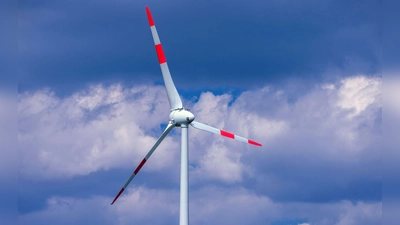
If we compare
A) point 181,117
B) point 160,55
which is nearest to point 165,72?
point 160,55

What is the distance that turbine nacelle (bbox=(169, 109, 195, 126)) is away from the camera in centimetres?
11344

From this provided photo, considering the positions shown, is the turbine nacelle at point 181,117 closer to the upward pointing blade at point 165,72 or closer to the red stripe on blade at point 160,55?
the upward pointing blade at point 165,72

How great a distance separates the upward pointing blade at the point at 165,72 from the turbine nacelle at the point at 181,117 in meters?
1.19

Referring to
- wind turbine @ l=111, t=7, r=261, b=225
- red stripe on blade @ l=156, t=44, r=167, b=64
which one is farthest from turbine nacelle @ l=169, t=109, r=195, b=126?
red stripe on blade @ l=156, t=44, r=167, b=64

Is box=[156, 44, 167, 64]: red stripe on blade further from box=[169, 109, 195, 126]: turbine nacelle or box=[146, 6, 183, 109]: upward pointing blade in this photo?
box=[169, 109, 195, 126]: turbine nacelle

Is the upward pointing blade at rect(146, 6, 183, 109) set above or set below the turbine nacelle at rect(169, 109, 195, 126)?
above

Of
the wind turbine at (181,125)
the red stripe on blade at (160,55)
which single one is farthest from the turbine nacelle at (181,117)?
the red stripe on blade at (160,55)

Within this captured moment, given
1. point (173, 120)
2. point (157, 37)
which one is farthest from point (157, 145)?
point (157, 37)

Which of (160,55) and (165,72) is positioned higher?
(160,55)

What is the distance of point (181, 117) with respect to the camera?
373 feet

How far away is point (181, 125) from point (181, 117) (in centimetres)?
78

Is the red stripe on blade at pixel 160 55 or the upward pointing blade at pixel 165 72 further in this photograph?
the red stripe on blade at pixel 160 55

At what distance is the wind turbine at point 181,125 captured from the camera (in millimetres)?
113438

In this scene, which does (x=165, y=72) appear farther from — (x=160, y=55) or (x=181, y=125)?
(x=181, y=125)
